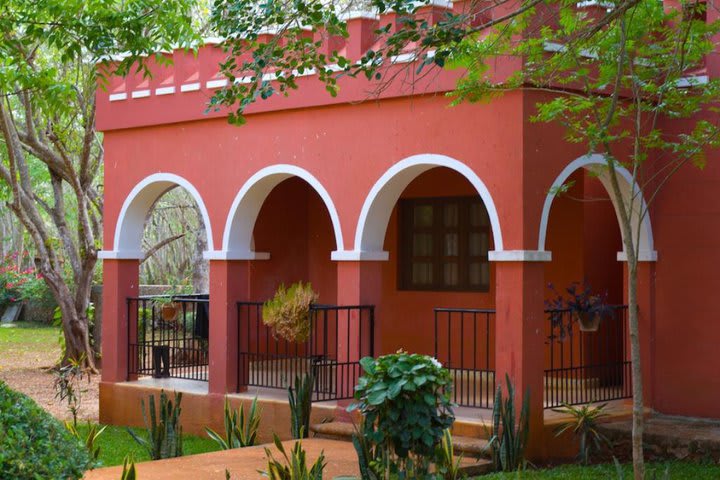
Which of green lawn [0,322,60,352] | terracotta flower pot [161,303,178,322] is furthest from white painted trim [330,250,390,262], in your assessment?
green lawn [0,322,60,352]

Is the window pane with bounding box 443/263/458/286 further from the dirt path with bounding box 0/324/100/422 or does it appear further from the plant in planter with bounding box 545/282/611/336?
the dirt path with bounding box 0/324/100/422

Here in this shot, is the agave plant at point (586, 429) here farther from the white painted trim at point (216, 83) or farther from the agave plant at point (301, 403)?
the white painted trim at point (216, 83)

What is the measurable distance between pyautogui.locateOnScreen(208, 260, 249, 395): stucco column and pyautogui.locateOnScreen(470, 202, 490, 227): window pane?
283 cm

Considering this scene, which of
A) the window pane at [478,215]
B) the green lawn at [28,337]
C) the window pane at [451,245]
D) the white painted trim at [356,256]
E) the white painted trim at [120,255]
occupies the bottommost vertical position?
the green lawn at [28,337]

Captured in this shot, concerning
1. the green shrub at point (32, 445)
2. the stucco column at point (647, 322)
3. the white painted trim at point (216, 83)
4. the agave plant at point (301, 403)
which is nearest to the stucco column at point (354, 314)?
the agave plant at point (301, 403)

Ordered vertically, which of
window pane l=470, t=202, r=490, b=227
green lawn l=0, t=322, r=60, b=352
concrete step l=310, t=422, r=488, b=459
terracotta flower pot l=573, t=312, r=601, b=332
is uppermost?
window pane l=470, t=202, r=490, b=227

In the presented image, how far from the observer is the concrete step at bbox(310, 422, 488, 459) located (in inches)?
395

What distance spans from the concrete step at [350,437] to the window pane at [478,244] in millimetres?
3151

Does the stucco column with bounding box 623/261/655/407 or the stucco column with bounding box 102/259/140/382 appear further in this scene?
the stucco column with bounding box 102/259/140/382

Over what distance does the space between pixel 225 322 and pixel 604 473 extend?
15.8 feet

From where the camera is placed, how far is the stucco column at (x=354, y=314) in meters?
11.5

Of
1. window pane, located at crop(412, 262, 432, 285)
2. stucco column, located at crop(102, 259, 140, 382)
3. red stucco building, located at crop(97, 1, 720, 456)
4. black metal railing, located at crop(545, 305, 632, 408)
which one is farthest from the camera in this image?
window pane, located at crop(412, 262, 432, 285)

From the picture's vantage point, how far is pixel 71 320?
18.9 meters

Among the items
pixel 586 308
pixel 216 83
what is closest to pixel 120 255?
pixel 216 83
